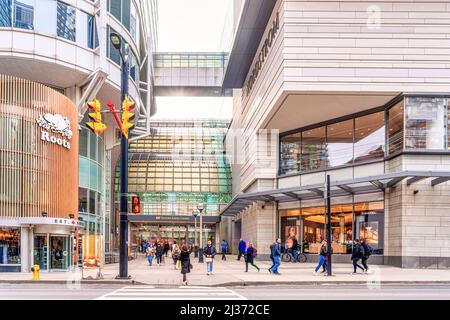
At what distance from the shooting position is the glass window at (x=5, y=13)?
32.8 m

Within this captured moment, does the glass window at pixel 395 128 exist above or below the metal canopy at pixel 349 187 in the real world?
above

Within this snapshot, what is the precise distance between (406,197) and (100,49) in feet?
65.5

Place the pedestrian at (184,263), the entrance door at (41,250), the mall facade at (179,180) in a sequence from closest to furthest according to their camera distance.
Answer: the pedestrian at (184,263), the entrance door at (41,250), the mall facade at (179,180)

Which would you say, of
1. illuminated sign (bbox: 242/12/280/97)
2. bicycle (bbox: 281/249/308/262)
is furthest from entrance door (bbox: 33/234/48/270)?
illuminated sign (bbox: 242/12/280/97)

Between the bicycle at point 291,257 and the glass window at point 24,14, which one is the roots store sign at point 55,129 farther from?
the bicycle at point 291,257

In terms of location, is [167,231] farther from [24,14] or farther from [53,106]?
[24,14]

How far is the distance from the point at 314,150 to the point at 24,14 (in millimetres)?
21731

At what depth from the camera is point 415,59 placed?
3403 centimetres

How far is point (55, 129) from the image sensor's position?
3234cm

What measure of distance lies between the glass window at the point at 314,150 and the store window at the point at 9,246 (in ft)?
71.1

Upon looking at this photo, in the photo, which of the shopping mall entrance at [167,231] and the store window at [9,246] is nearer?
the store window at [9,246]

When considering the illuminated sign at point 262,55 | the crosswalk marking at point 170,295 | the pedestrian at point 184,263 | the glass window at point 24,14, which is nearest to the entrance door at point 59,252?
the pedestrian at point 184,263

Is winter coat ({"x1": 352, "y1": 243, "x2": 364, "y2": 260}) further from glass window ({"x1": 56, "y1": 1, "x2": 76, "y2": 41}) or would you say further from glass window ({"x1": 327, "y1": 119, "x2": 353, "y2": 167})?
glass window ({"x1": 56, "y1": 1, "x2": 76, "y2": 41})

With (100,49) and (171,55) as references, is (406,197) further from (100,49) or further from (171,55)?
(171,55)
